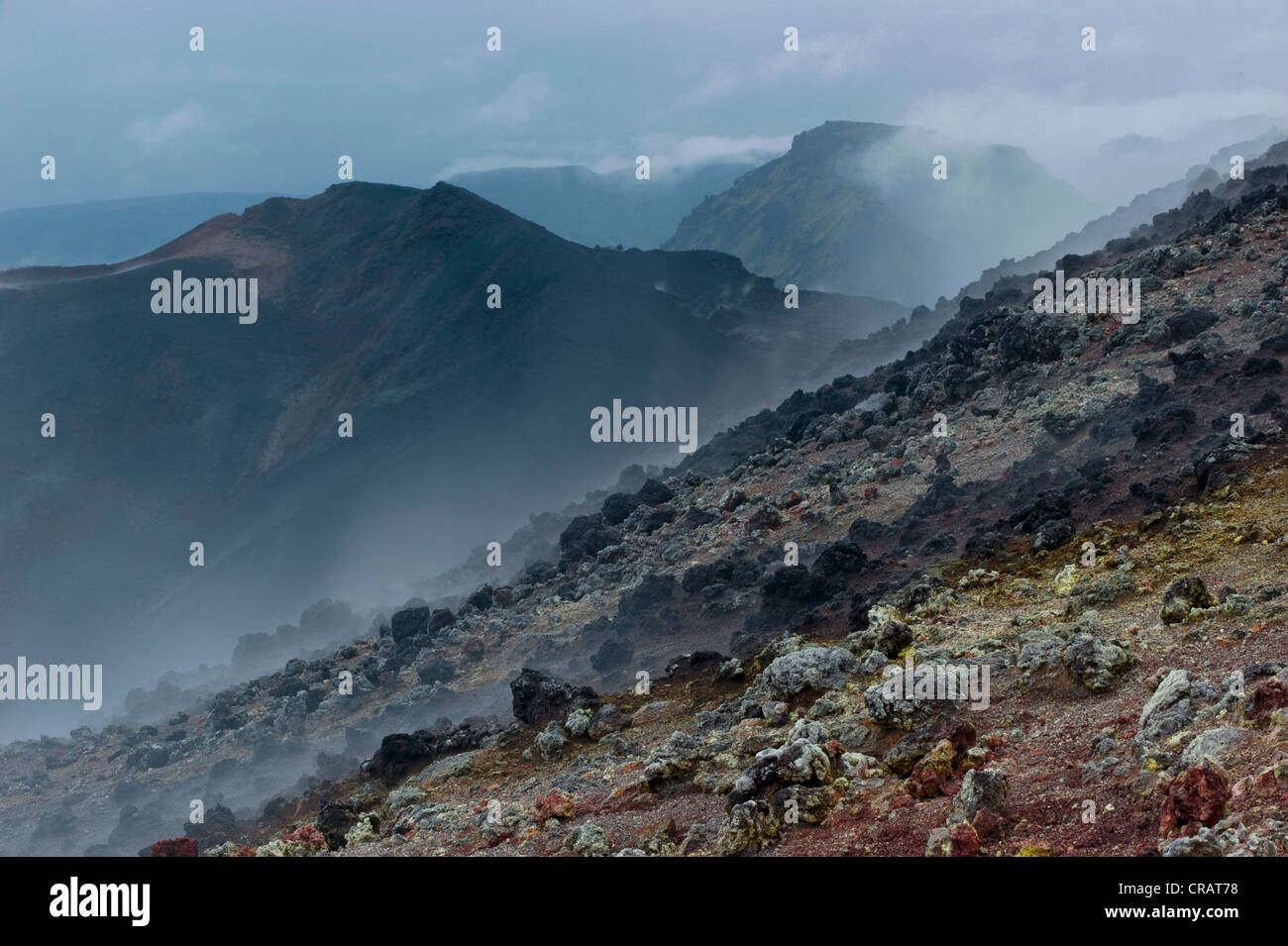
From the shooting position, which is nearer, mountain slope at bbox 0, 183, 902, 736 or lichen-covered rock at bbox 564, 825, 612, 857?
lichen-covered rock at bbox 564, 825, 612, 857

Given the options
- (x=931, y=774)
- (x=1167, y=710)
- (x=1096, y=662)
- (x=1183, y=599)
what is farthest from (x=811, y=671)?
(x=1167, y=710)

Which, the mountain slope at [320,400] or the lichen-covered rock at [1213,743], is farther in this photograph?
the mountain slope at [320,400]

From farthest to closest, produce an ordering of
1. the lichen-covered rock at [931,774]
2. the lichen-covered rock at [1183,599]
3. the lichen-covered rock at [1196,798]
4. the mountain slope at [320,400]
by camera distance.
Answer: the mountain slope at [320,400]
the lichen-covered rock at [1183,599]
the lichen-covered rock at [931,774]
the lichen-covered rock at [1196,798]

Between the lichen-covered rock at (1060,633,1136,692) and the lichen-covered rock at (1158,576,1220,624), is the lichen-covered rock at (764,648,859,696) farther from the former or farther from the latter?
Answer: the lichen-covered rock at (1158,576,1220,624)

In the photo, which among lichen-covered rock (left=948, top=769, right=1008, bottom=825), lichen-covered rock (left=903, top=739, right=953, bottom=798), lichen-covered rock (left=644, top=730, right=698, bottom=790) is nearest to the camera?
lichen-covered rock (left=948, top=769, right=1008, bottom=825)

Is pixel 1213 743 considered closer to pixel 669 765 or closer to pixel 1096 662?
pixel 1096 662

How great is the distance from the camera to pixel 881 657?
48.4 feet

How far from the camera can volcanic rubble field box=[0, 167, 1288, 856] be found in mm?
9375

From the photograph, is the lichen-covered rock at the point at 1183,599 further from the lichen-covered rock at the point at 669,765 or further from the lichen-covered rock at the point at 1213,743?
the lichen-covered rock at the point at 669,765

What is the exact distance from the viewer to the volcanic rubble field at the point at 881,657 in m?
9.38

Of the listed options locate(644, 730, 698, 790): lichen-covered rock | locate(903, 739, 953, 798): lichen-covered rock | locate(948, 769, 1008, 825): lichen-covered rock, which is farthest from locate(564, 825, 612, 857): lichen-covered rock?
locate(948, 769, 1008, 825): lichen-covered rock

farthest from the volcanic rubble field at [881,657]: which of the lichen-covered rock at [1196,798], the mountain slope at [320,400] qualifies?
the mountain slope at [320,400]

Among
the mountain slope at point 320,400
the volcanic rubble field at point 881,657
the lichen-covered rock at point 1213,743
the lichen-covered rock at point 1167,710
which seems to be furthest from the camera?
the mountain slope at point 320,400

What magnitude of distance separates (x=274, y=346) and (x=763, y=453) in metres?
56.0
